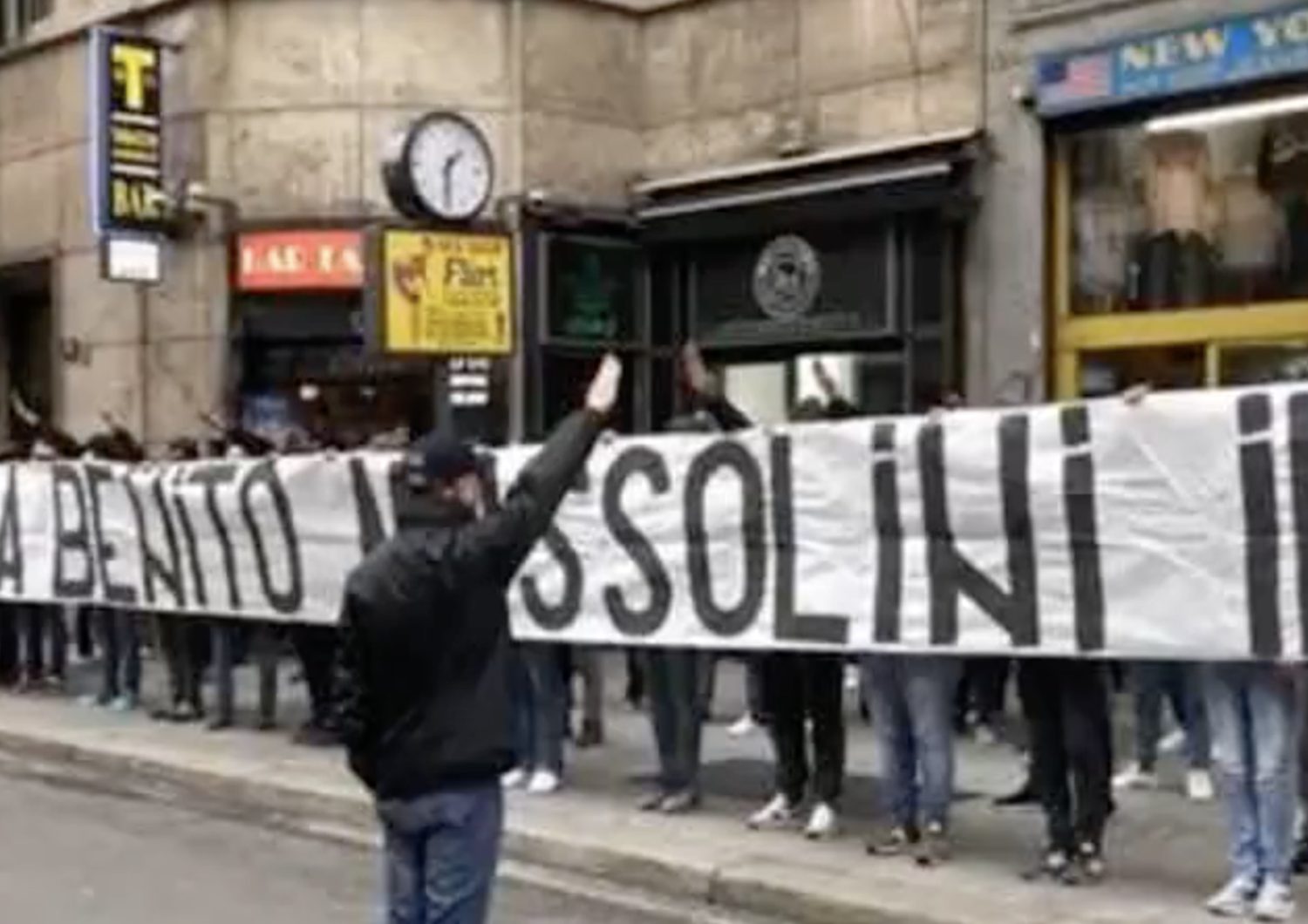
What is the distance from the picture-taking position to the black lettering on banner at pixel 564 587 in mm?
10852

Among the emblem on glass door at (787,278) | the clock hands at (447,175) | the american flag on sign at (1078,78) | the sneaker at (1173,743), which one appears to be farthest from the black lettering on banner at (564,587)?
the emblem on glass door at (787,278)

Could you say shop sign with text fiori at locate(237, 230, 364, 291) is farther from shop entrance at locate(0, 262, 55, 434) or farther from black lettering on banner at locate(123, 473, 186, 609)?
black lettering on banner at locate(123, 473, 186, 609)

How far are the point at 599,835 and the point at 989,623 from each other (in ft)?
6.51

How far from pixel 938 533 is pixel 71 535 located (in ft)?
24.4

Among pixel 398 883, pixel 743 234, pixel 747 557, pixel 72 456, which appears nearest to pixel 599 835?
pixel 747 557

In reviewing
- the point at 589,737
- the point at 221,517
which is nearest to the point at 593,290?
the point at 221,517

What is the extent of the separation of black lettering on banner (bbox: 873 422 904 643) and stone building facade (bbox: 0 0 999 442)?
22.6 feet

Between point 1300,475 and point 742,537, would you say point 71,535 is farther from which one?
point 1300,475

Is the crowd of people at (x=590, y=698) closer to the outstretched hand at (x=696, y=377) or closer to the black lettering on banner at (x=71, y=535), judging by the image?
the outstretched hand at (x=696, y=377)

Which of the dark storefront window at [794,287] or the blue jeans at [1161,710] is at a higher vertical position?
the dark storefront window at [794,287]

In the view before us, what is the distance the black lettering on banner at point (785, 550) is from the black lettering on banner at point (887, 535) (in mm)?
339

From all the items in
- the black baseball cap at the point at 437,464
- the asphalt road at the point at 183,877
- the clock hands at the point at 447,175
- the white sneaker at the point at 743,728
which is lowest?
the asphalt road at the point at 183,877

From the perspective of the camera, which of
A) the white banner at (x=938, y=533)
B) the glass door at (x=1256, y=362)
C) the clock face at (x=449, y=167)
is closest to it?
the white banner at (x=938, y=533)

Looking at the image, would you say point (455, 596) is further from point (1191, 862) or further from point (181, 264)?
point (181, 264)
